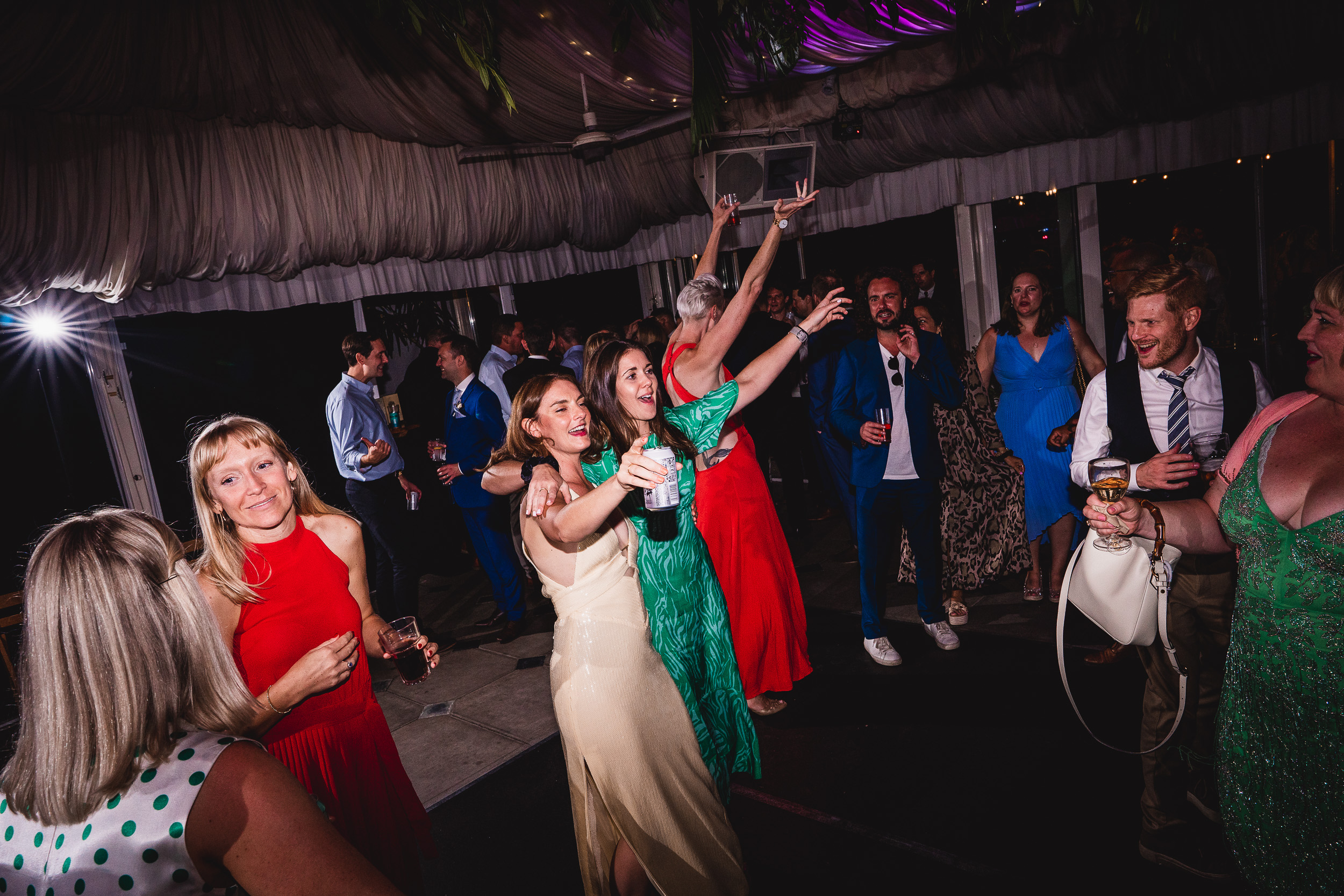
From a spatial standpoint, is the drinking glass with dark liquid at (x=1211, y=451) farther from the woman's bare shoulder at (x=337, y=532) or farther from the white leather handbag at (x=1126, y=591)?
the woman's bare shoulder at (x=337, y=532)

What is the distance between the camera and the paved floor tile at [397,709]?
3.86 m

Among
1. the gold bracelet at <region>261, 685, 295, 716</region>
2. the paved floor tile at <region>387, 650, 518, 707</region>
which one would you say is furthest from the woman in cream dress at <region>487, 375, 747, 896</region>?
the paved floor tile at <region>387, 650, 518, 707</region>

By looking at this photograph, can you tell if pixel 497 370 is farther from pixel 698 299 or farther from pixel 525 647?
pixel 698 299

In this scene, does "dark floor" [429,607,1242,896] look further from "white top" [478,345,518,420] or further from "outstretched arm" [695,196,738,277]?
"white top" [478,345,518,420]

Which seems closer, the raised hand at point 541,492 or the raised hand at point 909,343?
the raised hand at point 541,492

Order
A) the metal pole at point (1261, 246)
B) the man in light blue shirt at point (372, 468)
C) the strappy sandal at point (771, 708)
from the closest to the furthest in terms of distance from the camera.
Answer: the strappy sandal at point (771, 708) → the man in light blue shirt at point (372, 468) → the metal pole at point (1261, 246)

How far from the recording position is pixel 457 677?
4309 mm

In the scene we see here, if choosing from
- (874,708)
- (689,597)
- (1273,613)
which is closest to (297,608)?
(689,597)

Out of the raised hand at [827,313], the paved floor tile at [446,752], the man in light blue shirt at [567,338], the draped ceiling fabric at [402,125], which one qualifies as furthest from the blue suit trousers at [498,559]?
the raised hand at [827,313]

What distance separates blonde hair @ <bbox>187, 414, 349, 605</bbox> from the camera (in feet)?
5.98

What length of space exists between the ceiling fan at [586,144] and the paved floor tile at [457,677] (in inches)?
126

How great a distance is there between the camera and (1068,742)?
278 cm

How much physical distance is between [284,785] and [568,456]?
1304 mm

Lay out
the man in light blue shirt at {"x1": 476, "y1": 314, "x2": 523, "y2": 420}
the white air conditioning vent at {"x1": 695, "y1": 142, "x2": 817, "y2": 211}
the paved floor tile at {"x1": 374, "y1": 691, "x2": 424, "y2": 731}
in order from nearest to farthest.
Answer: the paved floor tile at {"x1": 374, "y1": 691, "x2": 424, "y2": 731} < the white air conditioning vent at {"x1": 695, "y1": 142, "x2": 817, "y2": 211} < the man in light blue shirt at {"x1": 476, "y1": 314, "x2": 523, "y2": 420}
